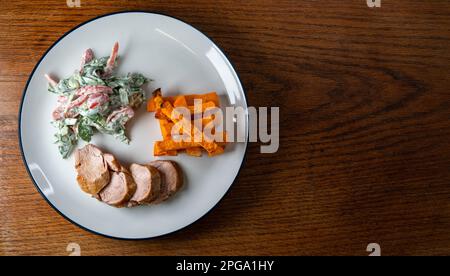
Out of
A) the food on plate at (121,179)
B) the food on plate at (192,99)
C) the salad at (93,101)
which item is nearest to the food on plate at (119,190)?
the food on plate at (121,179)

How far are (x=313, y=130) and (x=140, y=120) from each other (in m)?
0.58

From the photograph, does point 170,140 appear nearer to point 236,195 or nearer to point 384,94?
point 236,195

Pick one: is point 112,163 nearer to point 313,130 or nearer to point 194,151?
point 194,151

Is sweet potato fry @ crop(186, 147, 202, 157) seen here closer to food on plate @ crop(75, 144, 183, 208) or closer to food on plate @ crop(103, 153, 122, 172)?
food on plate @ crop(75, 144, 183, 208)

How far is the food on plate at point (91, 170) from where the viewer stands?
1.50 m

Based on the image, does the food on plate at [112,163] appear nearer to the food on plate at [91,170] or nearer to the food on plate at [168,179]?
the food on plate at [91,170]

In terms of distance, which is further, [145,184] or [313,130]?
[313,130]

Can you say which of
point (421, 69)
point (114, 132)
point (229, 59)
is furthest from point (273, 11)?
point (114, 132)

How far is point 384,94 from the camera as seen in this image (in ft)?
5.56

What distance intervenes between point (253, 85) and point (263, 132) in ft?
0.54

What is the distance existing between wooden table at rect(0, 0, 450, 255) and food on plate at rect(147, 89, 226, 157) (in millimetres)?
174

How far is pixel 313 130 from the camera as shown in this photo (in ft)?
5.44

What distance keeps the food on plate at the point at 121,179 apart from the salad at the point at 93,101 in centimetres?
7

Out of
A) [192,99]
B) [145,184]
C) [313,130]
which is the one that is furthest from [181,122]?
[313,130]
